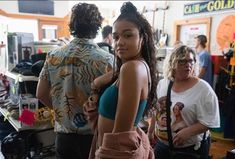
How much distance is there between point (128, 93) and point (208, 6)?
179 inches

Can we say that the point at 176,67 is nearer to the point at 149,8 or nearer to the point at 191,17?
the point at 191,17

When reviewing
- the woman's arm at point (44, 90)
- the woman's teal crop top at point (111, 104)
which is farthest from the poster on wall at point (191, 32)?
the woman's teal crop top at point (111, 104)

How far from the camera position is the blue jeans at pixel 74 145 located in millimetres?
1460

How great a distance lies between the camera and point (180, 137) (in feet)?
5.27

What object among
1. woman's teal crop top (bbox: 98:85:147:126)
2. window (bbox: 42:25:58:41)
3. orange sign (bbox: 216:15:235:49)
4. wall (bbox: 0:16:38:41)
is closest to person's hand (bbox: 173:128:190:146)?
woman's teal crop top (bbox: 98:85:147:126)

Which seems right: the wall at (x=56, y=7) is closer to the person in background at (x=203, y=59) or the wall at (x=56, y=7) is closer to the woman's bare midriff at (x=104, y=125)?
the person in background at (x=203, y=59)

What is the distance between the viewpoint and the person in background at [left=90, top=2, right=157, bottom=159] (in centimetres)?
93

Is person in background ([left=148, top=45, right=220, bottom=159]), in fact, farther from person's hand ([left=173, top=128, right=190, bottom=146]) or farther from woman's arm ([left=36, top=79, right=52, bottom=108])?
woman's arm ([left=36, top=79, right=52, bottom=108])

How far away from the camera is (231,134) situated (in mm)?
3926

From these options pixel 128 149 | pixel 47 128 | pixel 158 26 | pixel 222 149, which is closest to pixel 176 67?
pixel 128 149

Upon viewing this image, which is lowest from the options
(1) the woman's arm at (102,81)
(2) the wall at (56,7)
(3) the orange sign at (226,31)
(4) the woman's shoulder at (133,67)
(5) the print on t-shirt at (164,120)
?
(5) the print on t-shirt at (164,120)

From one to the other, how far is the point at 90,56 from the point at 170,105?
68 centimetres

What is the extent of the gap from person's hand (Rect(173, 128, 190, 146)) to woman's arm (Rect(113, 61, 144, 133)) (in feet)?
2.50

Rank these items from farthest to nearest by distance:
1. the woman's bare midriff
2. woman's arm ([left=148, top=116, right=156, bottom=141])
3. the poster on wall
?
the poster on wall, woman's arm ([left=148, top=116, right=156, bottom=141]), the woman's bare midriff
